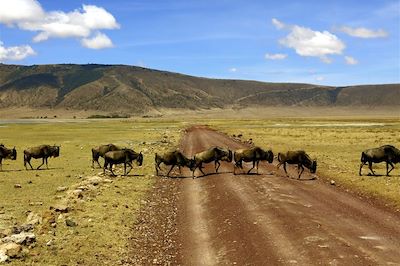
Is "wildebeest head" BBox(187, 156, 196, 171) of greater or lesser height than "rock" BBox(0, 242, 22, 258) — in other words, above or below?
above

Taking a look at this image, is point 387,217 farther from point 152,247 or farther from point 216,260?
point 152,247

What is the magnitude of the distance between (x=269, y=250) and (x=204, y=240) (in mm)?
2614

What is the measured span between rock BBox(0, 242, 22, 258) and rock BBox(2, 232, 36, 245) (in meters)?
0.41

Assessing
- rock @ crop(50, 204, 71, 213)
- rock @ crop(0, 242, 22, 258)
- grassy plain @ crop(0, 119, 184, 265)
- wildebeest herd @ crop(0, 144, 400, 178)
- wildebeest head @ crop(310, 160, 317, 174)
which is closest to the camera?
rock @ crop(0, 242, 22, 258)

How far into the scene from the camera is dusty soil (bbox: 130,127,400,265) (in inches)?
554

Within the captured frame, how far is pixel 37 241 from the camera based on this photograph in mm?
15078

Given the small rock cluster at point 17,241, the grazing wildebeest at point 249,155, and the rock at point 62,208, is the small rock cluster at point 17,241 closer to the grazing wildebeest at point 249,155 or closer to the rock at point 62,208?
the rock at point 62,208

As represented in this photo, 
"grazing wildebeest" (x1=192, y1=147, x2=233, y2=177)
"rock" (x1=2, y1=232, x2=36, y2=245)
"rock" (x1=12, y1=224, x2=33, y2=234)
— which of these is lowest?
"rock" (x1=12, y1=224, x2=33, y2=234)

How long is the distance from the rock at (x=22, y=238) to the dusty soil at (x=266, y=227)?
3.24m

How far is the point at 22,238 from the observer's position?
1460 cm

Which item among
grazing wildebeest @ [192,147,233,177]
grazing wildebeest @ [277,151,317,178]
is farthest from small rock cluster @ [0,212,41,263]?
grazing wildebeest @ [277,151,317,178]

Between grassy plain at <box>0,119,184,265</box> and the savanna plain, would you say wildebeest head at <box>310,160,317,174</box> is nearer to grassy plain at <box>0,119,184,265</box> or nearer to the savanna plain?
the savanna plain

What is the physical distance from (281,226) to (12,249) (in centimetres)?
914

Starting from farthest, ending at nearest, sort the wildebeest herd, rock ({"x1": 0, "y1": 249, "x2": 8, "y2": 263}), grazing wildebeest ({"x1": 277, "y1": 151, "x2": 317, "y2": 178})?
1. the wildebeest herd
2. grazing wildebeest ({"x1": 277, "y1": 151, "x2": 317, "y2": 178})
3. rock ({"x1": 0, "y1": 249, "x2": 8, "y2": 263})
